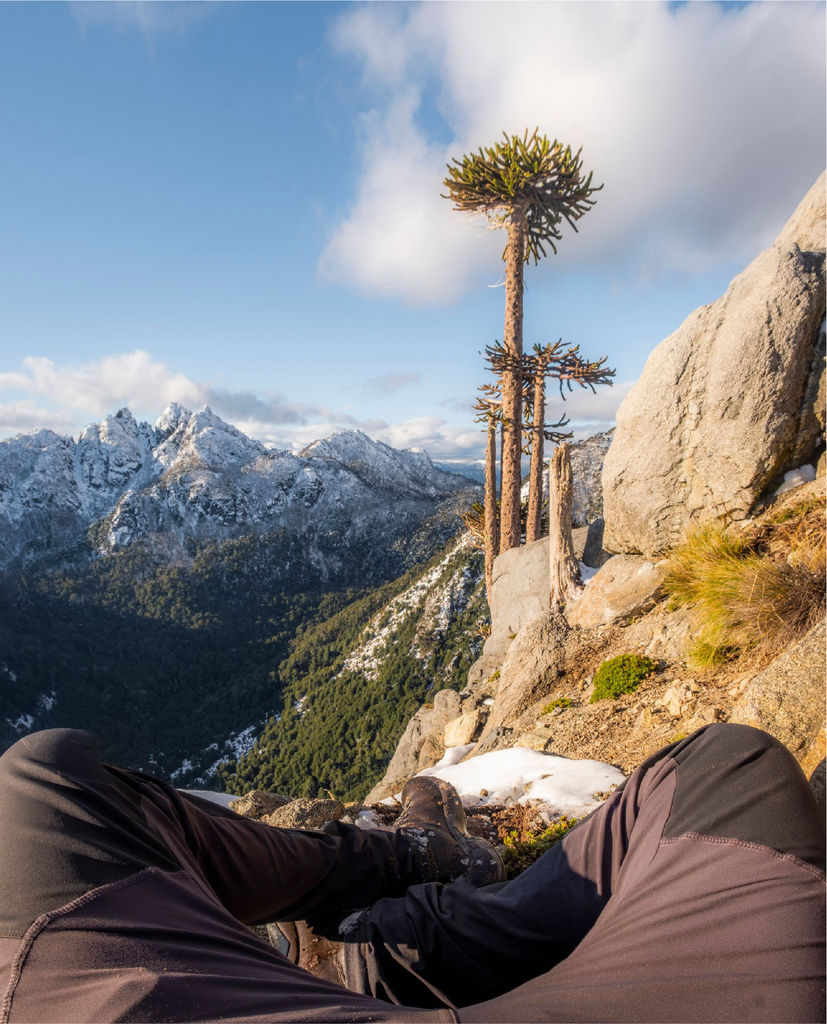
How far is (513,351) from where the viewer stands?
14.3m

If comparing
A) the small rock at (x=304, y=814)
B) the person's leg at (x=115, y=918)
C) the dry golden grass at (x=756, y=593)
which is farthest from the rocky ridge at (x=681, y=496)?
the person's leg at (x=115, y=918)

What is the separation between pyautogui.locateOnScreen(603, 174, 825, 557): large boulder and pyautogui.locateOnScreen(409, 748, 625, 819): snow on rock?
524 centimetres

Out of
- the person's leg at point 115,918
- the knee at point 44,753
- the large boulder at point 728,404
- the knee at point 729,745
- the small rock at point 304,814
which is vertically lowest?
the small rock at point 304,814

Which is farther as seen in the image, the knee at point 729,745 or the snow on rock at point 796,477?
the snow on rock at point 796,477

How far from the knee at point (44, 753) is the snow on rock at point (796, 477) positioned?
9.17 meters

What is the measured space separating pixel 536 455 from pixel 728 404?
24.5ft

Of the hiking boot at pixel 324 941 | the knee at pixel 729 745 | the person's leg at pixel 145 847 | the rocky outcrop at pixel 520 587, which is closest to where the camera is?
the person's leg at pixel 145 847

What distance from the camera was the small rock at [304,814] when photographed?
3.81 metres

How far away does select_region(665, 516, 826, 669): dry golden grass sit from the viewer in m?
4.78

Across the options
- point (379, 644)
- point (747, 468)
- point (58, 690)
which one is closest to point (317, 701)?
point (379, 644)

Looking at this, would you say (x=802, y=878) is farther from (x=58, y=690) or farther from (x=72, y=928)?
(x=58, y=690)

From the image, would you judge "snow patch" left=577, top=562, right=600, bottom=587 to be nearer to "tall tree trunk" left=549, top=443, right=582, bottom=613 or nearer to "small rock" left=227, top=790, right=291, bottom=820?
"tall tree trunk" left=549, top=443, right=582, bottom=613

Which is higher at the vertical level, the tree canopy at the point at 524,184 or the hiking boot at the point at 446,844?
the tree canopy at the point at 524,184

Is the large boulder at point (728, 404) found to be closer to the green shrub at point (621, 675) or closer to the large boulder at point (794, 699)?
the green shrub at point (621, 675)
